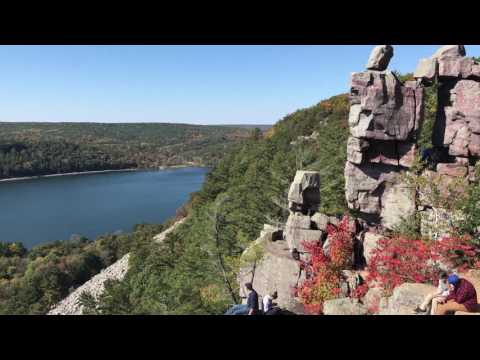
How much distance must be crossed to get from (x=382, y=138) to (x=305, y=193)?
10.7ft

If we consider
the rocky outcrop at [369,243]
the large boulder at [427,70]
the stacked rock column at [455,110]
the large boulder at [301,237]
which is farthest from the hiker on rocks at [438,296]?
the large boulder at [427,70]

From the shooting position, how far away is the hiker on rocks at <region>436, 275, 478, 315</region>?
6.10 m

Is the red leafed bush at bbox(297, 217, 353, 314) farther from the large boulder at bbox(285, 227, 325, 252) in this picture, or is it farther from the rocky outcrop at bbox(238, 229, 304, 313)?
the rocky outcrop at bbox(238, 229, 304, 313)

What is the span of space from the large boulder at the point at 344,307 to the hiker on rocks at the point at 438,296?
2.24 metres

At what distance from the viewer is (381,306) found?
8.39 metres

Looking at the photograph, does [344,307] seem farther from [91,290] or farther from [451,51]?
[91,290]

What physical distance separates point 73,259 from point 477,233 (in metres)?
47.3

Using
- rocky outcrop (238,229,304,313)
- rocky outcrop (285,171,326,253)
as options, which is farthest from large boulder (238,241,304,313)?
rocky outcrop (285,171,326,253)

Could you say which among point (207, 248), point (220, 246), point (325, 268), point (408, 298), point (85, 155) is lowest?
point (220, 246)

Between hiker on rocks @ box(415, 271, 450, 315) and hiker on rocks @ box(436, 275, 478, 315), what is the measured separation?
0.37 feet

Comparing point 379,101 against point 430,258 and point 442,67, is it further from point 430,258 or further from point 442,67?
point 430,258

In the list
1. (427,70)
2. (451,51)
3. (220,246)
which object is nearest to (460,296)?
(427,70)

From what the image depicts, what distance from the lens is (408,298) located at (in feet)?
24.3
